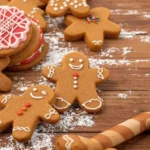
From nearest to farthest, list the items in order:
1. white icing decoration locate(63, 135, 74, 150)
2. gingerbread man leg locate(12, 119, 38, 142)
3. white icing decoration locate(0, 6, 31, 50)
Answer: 1. white icing decoration locate(63, 135, 74, 150)
2. gingerbread man leg locate(12, 119, 38, 142)
3. white icing decoration locate(0, 6, 31, 50)

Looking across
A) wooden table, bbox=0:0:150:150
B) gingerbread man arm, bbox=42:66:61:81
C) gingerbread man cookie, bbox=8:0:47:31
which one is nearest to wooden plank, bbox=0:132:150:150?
wooden table, bbox=0:0:150:150

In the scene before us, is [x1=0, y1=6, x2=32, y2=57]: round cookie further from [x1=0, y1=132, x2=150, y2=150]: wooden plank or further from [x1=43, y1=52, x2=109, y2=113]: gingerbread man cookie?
[x1=0, y1=132, x2=150, y2=150]: wooden plank

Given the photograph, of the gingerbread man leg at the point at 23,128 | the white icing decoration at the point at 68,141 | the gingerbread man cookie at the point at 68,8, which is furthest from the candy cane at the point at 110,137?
the gingerbread man cookie at the point at 68,8

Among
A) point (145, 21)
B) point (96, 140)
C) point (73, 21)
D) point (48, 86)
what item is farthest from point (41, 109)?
point (145, 21)

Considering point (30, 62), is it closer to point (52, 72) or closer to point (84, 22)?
point (52, 72)

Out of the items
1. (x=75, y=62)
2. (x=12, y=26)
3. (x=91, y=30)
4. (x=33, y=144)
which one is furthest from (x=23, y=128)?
(x=91, y=30)

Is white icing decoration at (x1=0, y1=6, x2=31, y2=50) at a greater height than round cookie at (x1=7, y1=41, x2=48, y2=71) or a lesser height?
greater
